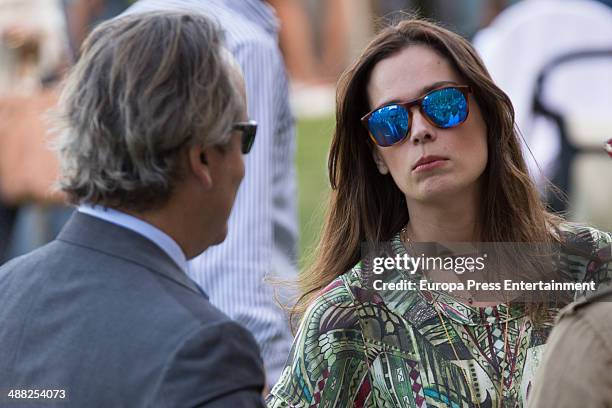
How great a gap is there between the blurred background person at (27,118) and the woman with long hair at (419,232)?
2.66 metres

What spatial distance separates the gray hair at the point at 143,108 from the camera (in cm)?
200

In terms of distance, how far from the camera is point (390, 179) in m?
2.92

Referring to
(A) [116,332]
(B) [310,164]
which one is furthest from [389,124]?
(B) [310,164]

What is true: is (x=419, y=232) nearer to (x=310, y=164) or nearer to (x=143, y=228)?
(x=143, y=228)

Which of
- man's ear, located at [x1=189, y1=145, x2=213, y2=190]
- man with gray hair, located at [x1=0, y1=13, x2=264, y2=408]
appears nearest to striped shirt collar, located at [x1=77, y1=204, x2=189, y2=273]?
man with gray hair, located at [x1=0, y1=13, x2=264, y2=408]

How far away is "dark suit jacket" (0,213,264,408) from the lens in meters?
1.87

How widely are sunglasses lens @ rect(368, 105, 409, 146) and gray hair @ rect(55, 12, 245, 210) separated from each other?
2.25ft

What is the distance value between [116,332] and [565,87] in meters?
4.40

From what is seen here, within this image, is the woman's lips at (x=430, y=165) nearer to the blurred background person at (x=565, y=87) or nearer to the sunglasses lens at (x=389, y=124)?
the sunglasses lens at (x=389, y=124)

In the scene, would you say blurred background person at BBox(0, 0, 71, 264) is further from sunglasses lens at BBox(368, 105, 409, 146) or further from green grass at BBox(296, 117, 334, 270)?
→ sunglasses lens at BBox(368, 105, 409, 146)

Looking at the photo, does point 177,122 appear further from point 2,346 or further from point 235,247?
point 235,247

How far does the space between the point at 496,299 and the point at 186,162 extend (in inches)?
37.0

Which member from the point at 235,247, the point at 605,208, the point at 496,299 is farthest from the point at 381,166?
the point at 605,208

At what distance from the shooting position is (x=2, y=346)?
2031mm
